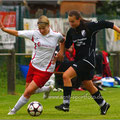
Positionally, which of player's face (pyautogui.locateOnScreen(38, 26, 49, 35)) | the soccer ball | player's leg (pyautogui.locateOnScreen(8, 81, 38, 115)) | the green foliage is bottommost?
the soccer ball

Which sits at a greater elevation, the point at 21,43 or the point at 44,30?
the point at 44,30

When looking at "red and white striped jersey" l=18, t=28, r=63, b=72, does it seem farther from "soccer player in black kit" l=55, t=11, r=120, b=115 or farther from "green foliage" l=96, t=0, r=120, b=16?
"green foliage" l=96, t=0, r=120, b=16

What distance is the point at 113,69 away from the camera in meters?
17.2

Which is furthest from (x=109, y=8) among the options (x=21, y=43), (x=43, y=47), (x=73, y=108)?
(x=43, y=47)

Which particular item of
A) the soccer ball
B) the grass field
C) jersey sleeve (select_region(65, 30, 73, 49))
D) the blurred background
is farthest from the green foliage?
the soccer ball

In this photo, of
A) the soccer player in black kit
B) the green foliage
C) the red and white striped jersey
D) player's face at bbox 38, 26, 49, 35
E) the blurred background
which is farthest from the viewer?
the green foliage

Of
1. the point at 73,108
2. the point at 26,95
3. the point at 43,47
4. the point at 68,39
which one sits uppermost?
the point at 68,39

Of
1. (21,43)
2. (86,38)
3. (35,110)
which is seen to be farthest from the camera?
(21,43)

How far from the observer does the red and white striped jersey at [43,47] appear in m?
8.81

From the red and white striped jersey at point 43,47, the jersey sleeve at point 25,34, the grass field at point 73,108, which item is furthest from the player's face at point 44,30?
the grass field at point 73,108

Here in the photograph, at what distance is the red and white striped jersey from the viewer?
8812 millimetres

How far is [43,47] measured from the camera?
881 cm

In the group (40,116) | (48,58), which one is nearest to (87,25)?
(48,58)

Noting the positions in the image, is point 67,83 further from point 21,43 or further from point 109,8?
point 109,8
